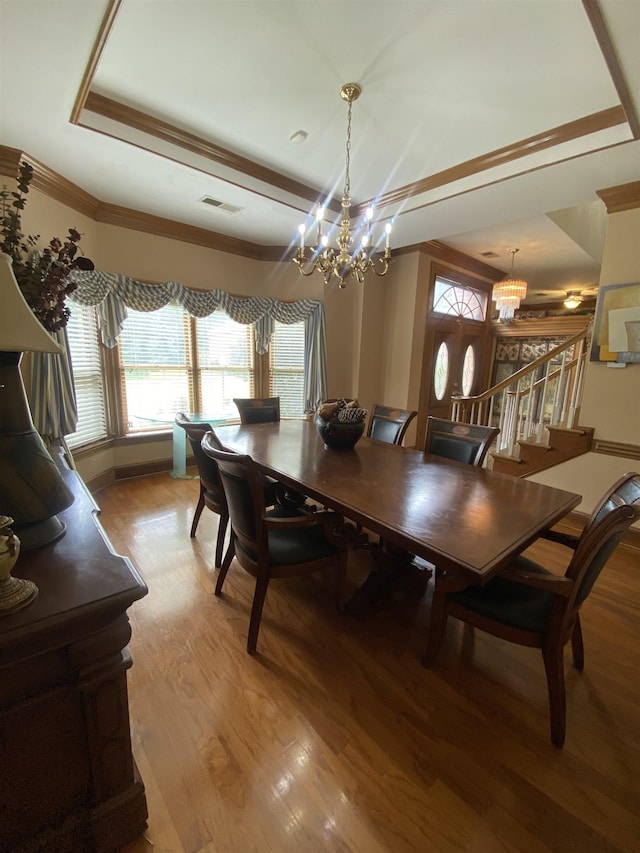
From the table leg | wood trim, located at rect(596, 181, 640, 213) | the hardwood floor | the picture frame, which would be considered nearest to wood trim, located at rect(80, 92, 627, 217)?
wood trim, located at rect(596, 181, 640, 213)

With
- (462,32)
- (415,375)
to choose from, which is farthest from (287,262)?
(462,32)

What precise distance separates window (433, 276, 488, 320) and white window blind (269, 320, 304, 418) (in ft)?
6.53

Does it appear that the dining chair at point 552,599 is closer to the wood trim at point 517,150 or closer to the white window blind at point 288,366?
the wood trim at point 517,150

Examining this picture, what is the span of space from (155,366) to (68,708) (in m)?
3.76

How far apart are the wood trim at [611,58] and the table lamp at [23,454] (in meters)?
2.35

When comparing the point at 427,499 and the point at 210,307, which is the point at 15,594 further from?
the point at 210,307

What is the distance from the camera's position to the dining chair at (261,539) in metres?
1.62

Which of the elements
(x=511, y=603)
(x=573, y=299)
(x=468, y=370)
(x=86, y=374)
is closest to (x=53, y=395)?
(x=86, y=374)

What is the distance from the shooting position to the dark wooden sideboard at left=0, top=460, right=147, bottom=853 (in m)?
0.81

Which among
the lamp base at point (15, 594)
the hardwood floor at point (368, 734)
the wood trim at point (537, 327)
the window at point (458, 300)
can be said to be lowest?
the hardwood floor at point (368, 734)

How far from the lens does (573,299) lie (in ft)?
21.7

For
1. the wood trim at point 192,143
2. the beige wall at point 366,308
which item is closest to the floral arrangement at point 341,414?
the wood trim at point 192,143

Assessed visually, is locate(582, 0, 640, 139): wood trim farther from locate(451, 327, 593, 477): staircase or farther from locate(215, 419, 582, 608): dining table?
locate(215, 419, 582, 608): dining table

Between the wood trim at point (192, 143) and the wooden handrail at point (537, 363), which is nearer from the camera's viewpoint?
the wood trim at point (192, 143)
